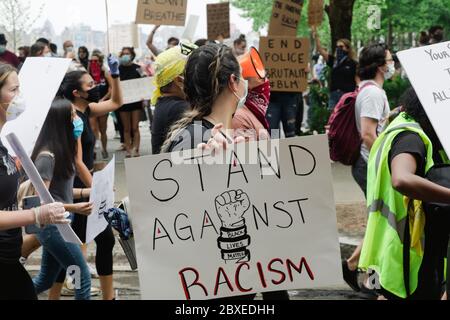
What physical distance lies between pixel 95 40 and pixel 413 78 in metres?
37.6

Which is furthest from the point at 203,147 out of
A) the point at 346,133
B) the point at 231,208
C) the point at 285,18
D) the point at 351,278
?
the point at 285,18

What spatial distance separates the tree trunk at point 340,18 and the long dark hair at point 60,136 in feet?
30.2

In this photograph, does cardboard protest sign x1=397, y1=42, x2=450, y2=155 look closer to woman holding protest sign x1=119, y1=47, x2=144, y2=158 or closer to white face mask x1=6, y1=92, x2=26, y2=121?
white face mask x1=6, y1=92, x2=26, y2=121

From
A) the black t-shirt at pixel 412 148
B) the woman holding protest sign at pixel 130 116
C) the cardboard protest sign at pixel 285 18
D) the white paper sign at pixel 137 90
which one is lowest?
the woman holding protest sign at pixel 130 116

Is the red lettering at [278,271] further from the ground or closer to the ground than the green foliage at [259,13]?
further from the ground

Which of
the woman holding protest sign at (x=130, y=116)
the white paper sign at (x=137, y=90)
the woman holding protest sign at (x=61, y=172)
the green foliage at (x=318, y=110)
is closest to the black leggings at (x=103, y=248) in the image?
the woman holding protest sign at (x=61, y=172)

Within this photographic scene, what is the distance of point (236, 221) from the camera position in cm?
348

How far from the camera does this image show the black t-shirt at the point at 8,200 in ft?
12.7

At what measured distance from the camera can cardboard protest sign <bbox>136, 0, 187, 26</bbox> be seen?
32.6 feet

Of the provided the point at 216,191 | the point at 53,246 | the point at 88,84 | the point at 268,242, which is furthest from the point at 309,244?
the point at 88,84

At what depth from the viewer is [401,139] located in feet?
13.1

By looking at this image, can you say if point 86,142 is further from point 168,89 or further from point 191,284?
point 191,284

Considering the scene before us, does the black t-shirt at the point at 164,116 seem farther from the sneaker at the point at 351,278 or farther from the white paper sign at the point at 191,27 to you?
the white paper sign at the point at 191,27
